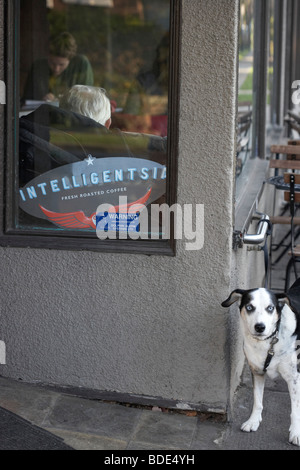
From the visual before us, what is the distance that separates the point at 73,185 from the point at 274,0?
17.9 feet

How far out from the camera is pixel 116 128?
4.35m

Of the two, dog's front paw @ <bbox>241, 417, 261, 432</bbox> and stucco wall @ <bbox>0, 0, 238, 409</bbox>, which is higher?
stucco wall @ <bbox>0, 0, 238, 409</bbox>

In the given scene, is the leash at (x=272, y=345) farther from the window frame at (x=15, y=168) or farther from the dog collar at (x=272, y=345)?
the window frame at (x=15, y=168)

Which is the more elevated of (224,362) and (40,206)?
(40,206)

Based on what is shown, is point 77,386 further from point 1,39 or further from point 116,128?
point 1,39

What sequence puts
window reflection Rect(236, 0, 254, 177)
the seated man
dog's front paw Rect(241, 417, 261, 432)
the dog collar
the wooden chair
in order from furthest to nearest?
window reflection Rect(236, 0, 254, 177), the wooden chair, the seated man, dog's front paw Rect(241, 417, 261, 432), the dog collar

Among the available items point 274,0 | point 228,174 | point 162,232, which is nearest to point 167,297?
point 162,232

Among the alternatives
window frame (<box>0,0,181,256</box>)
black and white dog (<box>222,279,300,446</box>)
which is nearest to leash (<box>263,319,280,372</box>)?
black and white dog (<box>222,279,300,446</box>)

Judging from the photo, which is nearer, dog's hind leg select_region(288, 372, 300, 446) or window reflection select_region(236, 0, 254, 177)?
dog's hind leg select_region(288, 372, 300, 446)

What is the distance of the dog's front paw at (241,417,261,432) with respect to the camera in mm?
3771

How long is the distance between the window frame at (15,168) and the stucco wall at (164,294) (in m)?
0.05

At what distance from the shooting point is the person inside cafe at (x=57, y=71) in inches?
271

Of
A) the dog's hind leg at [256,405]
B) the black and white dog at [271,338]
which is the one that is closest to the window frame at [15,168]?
the black and white dog at [271,338]

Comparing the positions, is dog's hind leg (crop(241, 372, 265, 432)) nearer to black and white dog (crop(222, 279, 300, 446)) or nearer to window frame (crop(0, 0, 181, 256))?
black and white dog (crop(222, 279, 300, 446))
